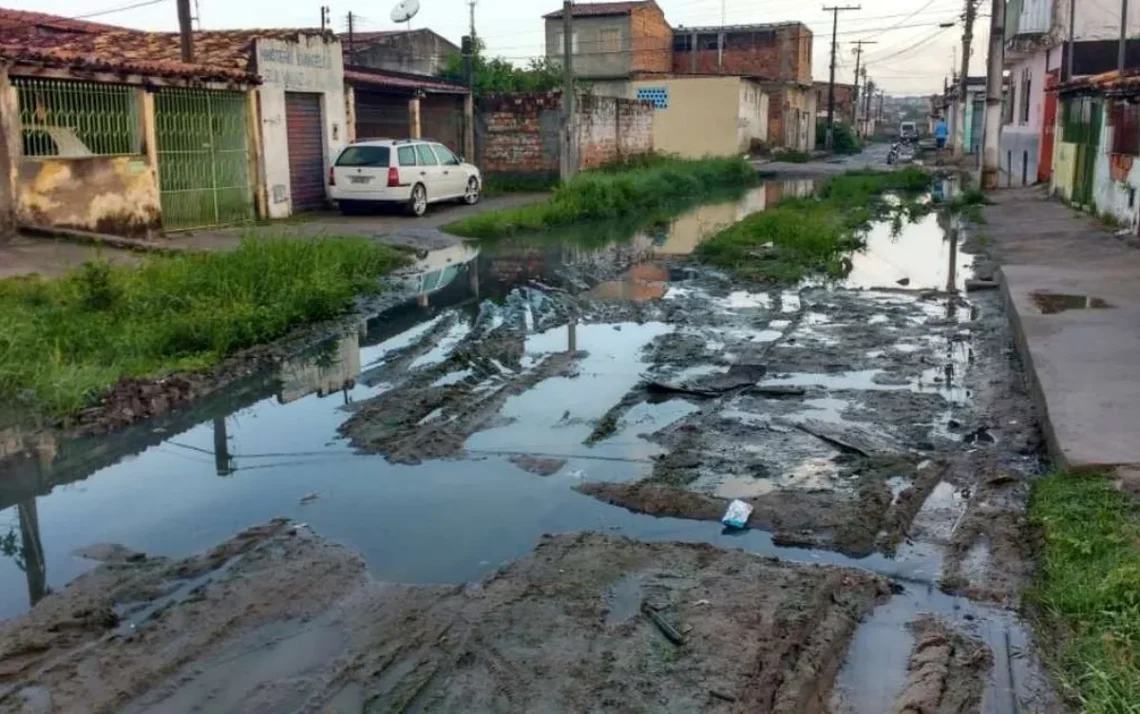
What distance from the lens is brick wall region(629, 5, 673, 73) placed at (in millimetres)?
56375

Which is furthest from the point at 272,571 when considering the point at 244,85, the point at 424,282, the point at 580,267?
the point at 244,85

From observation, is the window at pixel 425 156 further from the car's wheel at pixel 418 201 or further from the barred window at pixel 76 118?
the barred window at pixel 76 118

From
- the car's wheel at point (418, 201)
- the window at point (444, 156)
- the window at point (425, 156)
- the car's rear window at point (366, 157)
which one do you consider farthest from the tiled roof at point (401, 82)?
the car's wheel at point (418, 201)

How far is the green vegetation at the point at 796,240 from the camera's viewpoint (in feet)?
49.9

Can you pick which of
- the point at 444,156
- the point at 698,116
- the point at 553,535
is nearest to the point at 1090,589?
the point at 553,535

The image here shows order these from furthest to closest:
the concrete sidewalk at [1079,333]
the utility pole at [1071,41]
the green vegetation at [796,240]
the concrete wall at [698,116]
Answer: the concrete wall at [698,116]
the utility pole at [1071,41]
the green vegetation at [796,240]
the concrete sidewalk at [1079,333]

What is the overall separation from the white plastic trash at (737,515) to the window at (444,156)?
18317 mm

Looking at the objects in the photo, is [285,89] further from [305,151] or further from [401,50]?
[401,50]

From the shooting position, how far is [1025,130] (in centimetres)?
3466

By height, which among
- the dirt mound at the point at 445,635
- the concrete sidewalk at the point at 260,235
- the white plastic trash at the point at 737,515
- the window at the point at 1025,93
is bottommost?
the dirt mound at the point at 445,635

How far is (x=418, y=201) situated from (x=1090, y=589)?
61.4 feet

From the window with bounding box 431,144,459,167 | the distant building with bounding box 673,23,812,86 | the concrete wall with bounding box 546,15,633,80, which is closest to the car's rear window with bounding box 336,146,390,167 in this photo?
the window with bounding box 431,144,459,167

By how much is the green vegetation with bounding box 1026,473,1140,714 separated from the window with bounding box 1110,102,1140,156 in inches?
550

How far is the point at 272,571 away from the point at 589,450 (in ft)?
8.25
